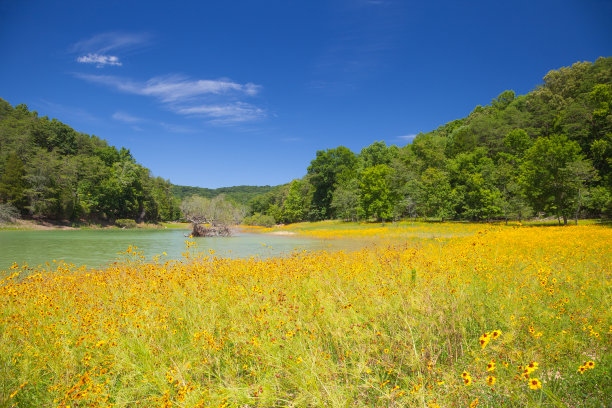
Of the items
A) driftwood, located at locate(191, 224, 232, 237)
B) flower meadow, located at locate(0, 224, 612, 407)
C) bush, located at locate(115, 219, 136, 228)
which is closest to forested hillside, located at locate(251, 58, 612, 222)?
driftwood, located at locate(191, 224, 232, 237)

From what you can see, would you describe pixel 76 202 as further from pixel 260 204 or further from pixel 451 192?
pixel 451 192

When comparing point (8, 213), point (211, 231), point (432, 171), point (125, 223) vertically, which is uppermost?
point (432, 171)

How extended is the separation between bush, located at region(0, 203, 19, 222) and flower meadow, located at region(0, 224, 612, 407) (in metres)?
56.2

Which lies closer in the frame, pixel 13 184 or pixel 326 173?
pixel 13 184

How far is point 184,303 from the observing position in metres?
5.02

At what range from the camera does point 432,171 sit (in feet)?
163

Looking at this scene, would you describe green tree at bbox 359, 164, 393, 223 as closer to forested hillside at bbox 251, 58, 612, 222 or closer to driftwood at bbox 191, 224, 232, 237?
forested hillside at bbox 251, 58, 612, 222

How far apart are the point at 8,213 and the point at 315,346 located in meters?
64.5

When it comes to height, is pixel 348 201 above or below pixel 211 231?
above

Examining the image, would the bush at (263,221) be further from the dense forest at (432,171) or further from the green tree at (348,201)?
the green tree at (348,201)

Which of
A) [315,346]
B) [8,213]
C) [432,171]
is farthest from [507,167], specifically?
[8,213]

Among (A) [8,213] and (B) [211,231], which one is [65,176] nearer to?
(A) [8,213]

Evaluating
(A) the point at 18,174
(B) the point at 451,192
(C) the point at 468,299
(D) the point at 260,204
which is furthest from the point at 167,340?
(D) the point at 260,204

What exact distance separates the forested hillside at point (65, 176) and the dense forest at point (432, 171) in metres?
0.26
